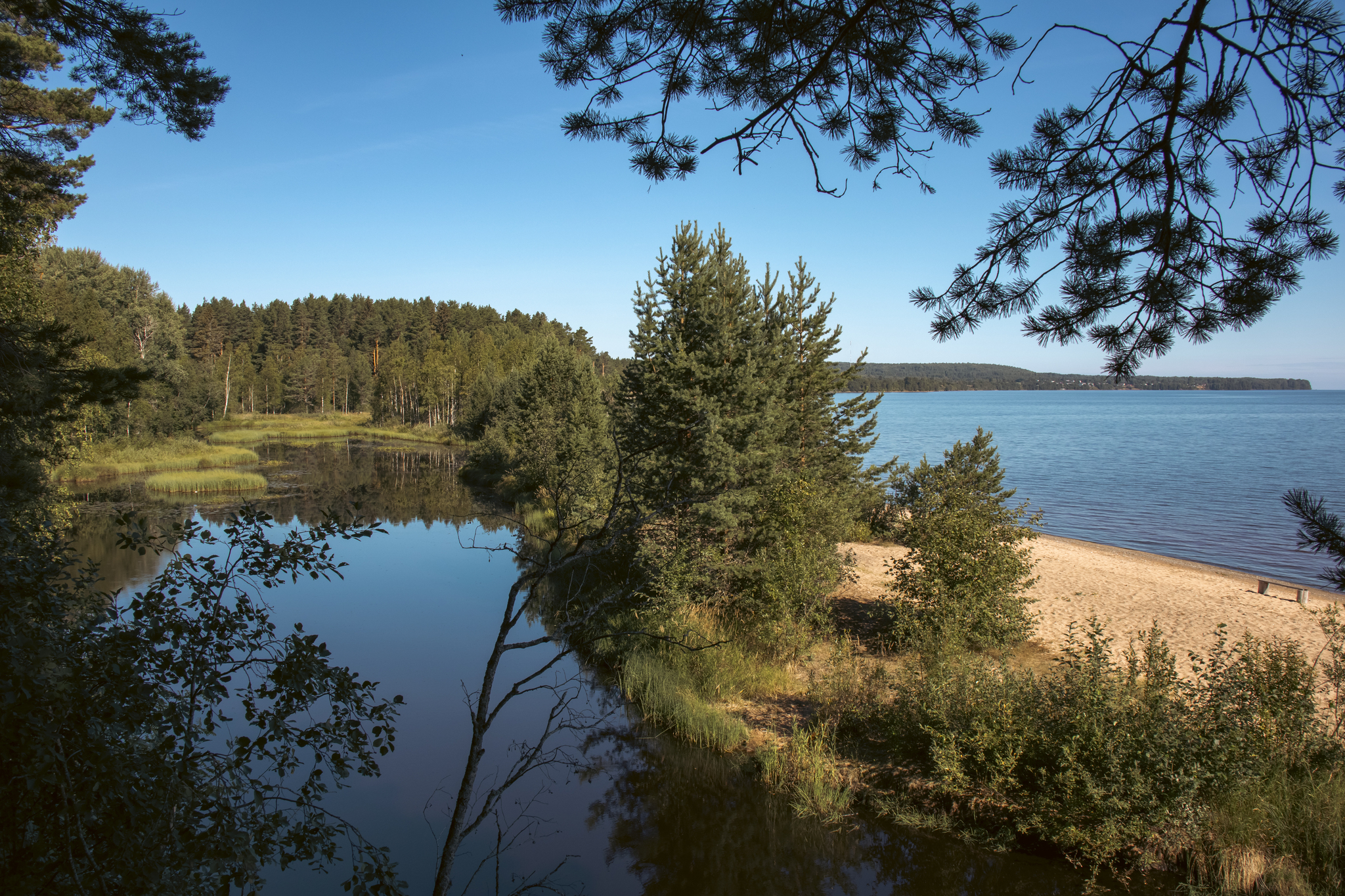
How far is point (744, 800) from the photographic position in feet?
30.3

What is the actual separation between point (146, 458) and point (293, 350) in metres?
69.2

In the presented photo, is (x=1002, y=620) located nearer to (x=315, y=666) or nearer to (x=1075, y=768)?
(x=1075, y=768)

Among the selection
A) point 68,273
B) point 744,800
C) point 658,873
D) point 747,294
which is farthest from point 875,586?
point 68,273

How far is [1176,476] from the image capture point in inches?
1768

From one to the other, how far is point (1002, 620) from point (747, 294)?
846 centimetres

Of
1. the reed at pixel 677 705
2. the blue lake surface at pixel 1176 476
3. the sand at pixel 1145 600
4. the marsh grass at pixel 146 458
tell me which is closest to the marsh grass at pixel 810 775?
the reed at pixel 677 705

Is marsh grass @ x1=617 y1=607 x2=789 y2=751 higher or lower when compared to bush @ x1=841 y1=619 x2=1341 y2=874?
lower

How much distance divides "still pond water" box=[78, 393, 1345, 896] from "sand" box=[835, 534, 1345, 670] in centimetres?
478

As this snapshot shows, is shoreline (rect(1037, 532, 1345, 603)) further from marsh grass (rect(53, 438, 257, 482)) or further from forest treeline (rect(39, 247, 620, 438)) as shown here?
marsh grass (rect(53, 438, 257, 482))

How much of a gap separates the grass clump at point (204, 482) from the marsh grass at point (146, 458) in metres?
2.91

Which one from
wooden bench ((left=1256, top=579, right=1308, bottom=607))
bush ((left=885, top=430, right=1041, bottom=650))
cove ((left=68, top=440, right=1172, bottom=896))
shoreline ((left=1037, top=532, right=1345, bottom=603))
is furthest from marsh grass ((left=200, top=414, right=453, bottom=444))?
wooden bench ((left=1256, top=579, right=1308, bottom=607))

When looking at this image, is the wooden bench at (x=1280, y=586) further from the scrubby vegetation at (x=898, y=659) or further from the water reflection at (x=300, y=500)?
the water reflection at (x=300, y=500)

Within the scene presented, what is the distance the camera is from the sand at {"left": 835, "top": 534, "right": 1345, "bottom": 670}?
555 inches

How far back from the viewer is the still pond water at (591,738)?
7945mm
